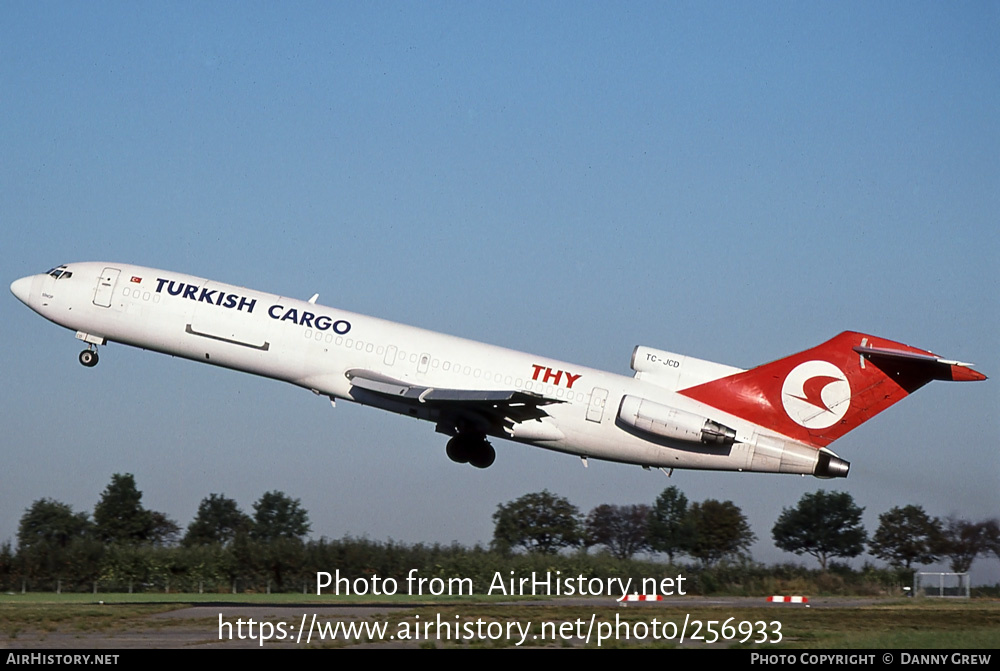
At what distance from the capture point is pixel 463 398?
101ft

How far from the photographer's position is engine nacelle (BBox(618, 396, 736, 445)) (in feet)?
103

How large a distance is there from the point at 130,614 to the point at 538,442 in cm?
1195

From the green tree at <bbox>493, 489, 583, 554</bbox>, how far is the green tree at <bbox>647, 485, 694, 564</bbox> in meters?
3.97

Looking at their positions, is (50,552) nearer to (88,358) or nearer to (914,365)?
(88,358)

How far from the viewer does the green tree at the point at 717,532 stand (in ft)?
120

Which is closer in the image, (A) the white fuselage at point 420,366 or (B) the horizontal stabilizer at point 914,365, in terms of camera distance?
(B) the horizontal stabilizer at point 914,365

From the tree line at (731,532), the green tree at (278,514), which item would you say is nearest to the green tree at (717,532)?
the tree line at (731,532)

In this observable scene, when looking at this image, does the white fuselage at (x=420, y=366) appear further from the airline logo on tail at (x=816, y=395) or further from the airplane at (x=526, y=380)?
the airline logo on tail at (x=816, y=395)

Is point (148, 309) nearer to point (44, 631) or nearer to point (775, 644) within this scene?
point (44, 631)

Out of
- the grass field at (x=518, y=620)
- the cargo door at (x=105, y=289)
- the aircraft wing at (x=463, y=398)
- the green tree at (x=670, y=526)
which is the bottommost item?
the grass field at (x=518, y=620)

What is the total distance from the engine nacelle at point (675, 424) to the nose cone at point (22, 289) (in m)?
18.4

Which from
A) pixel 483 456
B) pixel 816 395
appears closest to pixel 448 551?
pixel 483 456

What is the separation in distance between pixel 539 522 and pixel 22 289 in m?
18.6
